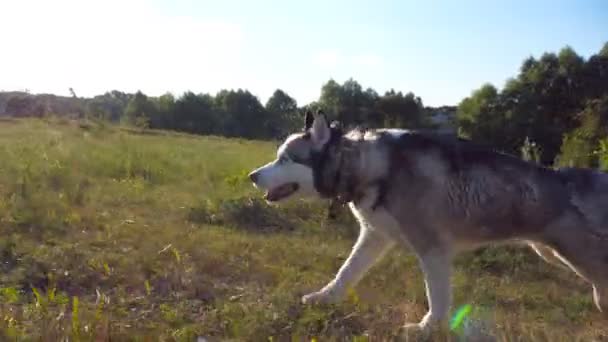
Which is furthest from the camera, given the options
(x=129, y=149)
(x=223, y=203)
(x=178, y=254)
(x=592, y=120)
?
(x=592, y=120)

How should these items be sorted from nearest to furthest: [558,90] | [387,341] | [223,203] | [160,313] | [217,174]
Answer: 1. [387,341]
2. [160,313]
3. [223,203]
4. [217,174]
5. [558,90]

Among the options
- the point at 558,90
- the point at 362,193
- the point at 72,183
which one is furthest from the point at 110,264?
the point at 558,90

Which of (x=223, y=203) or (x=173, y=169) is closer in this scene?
(x=223, y=203)

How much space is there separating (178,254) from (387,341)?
2423 mm

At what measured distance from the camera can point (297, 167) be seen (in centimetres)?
503

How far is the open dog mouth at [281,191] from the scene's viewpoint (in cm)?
508

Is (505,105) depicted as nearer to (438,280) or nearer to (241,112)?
(241,112)

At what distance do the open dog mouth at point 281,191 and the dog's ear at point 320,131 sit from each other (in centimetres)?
38

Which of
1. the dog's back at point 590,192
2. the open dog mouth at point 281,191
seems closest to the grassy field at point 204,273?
the open dog mouth at point 281,191

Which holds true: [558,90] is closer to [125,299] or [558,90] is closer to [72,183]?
[72,183]

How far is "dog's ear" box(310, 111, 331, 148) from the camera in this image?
495 cm

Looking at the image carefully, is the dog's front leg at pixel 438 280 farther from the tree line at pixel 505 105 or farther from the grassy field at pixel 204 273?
the tree line at pixel 505 105

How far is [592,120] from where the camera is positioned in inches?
658

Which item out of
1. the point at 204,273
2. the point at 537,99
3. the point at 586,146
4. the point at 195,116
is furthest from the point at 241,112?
the point at 204,273
